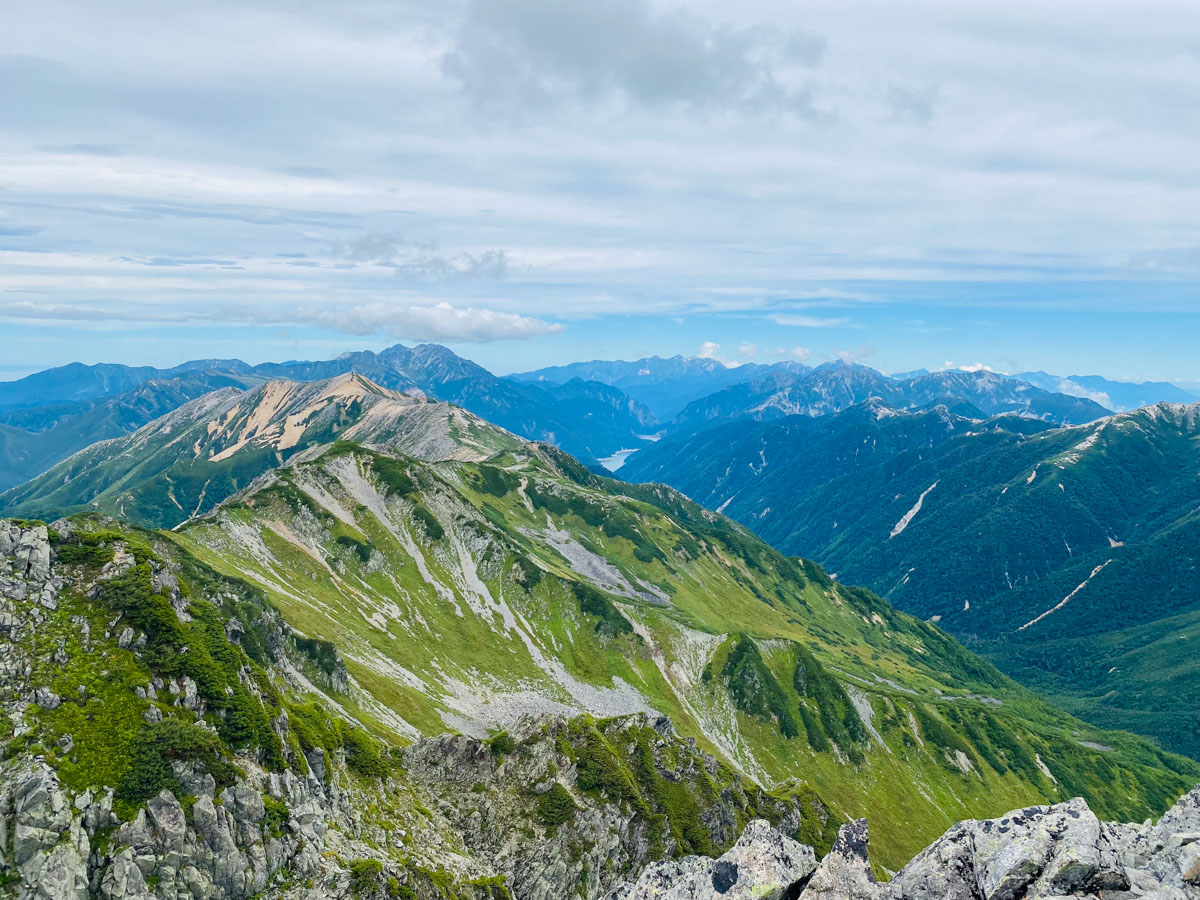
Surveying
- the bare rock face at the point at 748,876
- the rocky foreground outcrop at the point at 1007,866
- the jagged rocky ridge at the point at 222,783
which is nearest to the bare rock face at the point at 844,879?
the rocky foreground outcrop at the point at 1007,866

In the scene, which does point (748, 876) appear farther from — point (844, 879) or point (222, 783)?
point (222, 783)

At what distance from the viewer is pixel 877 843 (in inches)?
6555

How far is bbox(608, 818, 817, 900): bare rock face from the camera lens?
42094mm

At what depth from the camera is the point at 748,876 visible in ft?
141

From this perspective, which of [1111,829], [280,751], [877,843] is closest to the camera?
[1111,829]

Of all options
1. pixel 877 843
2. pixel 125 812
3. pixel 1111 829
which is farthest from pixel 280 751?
pixel 877 843

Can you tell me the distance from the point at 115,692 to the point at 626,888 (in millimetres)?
46502

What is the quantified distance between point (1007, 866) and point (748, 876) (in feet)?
49.3

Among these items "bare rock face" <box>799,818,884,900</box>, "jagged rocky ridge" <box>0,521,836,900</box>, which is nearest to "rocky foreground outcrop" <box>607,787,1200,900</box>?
"bare rock face" <box>799,818,884,900</box>

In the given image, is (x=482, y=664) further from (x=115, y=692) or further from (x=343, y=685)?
(x=115, y=692)

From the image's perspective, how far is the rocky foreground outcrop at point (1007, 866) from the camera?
35031mm

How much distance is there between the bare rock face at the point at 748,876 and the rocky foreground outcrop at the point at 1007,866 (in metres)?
0.07

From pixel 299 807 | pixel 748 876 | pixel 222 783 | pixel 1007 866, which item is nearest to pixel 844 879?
pixel 748 876

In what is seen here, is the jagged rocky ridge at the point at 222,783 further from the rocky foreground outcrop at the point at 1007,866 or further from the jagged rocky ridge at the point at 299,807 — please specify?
the rocky foreground outcrop at the point at 1007,866
